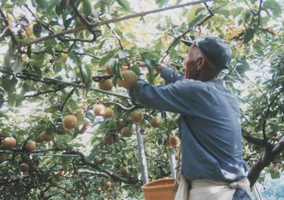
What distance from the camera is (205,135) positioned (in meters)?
1.45

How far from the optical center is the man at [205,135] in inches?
54.4

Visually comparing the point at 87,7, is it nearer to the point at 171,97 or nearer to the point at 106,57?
the point at 106,57

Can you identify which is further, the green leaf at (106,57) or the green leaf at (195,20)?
the green leaf at (195,20)

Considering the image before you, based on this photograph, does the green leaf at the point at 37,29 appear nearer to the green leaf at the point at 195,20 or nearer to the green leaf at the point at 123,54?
the green leaf at the point at 123,54

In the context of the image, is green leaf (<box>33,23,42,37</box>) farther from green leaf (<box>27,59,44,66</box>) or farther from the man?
the man

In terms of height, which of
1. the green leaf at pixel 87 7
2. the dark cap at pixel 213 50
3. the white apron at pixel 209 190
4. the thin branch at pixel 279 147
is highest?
the green leaf at pixel 87 7

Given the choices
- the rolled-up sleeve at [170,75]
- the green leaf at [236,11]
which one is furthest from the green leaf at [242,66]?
the rolled-up sleeve at [170,75]

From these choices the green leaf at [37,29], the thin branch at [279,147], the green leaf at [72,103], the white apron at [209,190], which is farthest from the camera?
the thin branch at [279,147]

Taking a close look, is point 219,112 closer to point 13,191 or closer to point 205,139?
point 205,139

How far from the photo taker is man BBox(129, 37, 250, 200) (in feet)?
4.53

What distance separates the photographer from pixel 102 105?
2514 millimetres

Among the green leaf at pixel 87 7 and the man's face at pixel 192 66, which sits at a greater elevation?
the green leaf at pixel 87 7

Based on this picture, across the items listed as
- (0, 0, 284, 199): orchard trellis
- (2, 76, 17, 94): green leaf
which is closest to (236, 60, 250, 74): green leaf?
(0, 0, 284, 199): orchard trellis

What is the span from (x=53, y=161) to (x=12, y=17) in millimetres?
3730
